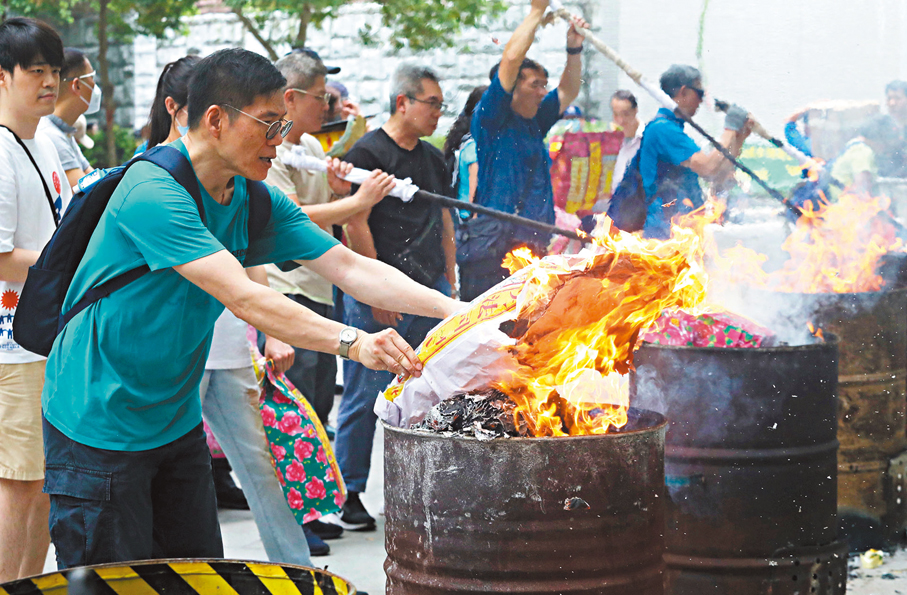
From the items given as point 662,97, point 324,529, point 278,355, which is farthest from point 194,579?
point 662,97

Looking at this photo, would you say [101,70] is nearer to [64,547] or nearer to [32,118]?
[32,118]

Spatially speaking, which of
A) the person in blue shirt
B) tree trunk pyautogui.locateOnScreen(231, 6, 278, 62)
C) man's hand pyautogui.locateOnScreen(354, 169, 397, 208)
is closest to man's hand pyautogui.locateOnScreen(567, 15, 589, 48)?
the person in blue shirt

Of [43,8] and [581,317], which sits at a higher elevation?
[43,8]

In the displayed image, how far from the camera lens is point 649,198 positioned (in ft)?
18.6

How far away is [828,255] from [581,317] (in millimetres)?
2897

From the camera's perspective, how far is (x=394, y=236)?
5168mm

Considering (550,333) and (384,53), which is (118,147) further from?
(550,333)

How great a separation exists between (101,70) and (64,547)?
14.6 metres

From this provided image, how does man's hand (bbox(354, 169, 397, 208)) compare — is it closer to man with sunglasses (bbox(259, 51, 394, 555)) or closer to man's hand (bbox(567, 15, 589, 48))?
man with sunglasses (bbox(259, 51, 394, 555))

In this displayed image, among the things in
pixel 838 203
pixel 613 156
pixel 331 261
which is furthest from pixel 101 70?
pixel 331 261

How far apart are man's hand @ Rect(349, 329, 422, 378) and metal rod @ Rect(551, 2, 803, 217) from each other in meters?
3.71

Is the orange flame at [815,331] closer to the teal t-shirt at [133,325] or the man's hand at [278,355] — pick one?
the man's hand at [278,355]

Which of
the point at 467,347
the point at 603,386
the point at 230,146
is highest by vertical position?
the point at 230,146

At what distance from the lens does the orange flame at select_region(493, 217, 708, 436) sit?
8.25 ft
